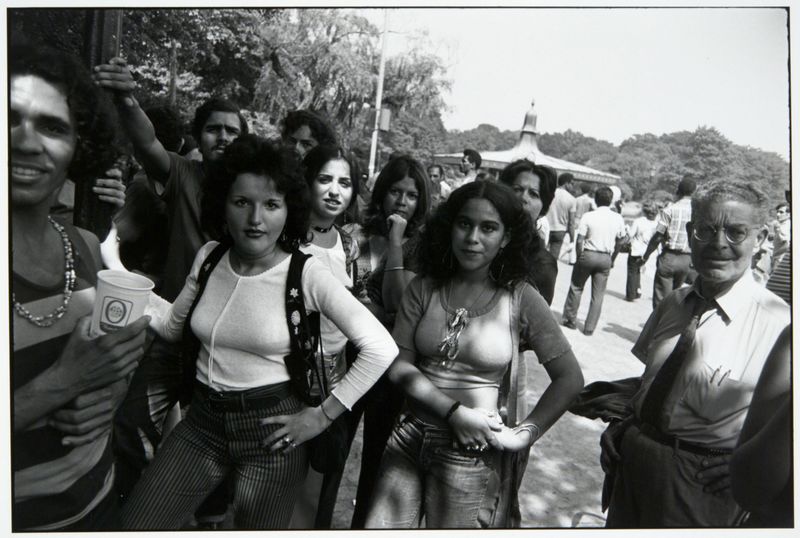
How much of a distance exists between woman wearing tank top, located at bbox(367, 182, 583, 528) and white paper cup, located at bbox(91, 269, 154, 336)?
91cm

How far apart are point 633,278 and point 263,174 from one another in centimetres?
766

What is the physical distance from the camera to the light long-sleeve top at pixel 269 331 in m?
1.77

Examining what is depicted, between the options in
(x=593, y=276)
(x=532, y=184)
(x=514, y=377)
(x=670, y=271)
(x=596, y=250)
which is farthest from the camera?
(x=593, y=276)

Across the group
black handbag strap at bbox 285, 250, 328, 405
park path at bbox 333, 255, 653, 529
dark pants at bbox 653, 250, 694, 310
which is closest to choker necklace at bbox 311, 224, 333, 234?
black handbag strap at bbox 285, 250, 328, 405

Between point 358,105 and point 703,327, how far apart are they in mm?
13624


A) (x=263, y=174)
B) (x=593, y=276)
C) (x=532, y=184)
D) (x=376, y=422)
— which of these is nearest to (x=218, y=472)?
(x=376, y=422)

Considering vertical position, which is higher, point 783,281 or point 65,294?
point 783,281

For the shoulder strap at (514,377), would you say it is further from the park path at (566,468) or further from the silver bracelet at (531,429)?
the park path at (566,468)

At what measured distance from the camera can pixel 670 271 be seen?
588 centimetres

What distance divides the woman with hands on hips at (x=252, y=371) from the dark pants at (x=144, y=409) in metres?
0.19

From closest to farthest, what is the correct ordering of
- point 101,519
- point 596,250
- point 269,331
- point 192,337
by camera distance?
point 101,519 → point 269,331 → point 192,337 → point 596,250

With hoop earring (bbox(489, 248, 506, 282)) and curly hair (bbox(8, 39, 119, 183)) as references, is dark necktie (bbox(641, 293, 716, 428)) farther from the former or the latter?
curly hair (bbox(8, 39, 119, 183))

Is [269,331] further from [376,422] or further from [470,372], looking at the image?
[376,422]

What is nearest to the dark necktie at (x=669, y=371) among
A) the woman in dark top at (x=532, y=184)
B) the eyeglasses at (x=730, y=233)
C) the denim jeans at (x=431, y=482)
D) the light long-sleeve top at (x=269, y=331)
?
the eyeglasses at (x=730, y=233)
